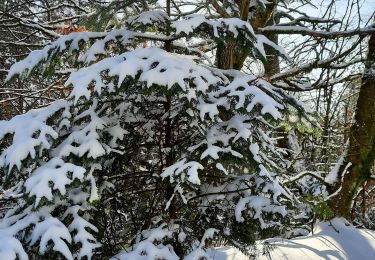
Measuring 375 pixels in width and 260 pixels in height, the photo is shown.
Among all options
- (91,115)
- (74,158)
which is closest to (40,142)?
(74,158)

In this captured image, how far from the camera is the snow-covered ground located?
11.5 feet

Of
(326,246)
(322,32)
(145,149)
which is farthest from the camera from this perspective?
(322,32)

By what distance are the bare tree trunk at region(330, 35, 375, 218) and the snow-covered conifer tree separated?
2.15 meters

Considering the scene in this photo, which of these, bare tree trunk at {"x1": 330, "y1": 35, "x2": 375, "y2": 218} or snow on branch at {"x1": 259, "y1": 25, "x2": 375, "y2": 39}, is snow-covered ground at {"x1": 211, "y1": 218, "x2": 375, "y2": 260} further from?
snow on branch at {"x1": 259, "y1": 25, "x2": 375, "y2": 39}

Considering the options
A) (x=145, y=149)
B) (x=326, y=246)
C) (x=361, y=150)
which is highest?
(x=145, y=149)

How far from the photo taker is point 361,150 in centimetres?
493

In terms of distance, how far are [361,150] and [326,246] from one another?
1.55 meters

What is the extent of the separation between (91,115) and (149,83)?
0.72m

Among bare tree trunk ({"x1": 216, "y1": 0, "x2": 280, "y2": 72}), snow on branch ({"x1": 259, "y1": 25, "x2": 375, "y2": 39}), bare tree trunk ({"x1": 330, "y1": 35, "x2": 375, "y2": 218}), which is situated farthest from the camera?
bare tree trunk ({"x1": 330, "y1": 35, "x2": 375, "y2": 218})

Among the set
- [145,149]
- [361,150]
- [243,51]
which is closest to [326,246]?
[361,150]

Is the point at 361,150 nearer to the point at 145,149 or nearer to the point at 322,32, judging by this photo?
the point at 322,32

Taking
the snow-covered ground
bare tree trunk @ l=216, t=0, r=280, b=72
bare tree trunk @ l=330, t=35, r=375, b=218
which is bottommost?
the snow-covered ground

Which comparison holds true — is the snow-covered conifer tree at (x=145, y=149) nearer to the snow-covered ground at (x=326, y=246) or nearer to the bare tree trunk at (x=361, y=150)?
the snow-covered ground at (x=326, y=246)

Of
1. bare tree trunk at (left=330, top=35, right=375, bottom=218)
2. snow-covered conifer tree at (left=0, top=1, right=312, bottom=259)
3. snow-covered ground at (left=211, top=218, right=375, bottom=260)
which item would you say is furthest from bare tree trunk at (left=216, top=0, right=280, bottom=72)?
snow-covered ground at (left=211, top=218, right=375, bottom=260)
